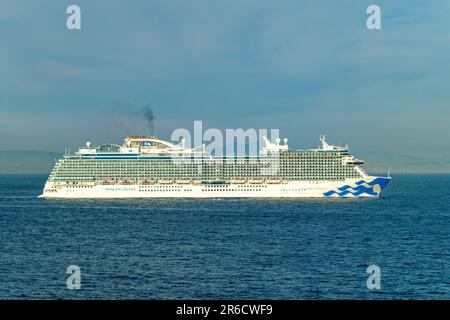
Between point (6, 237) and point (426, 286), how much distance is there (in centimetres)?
3576

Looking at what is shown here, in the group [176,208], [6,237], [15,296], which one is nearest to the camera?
[15,296]

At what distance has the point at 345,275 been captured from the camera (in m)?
32.6

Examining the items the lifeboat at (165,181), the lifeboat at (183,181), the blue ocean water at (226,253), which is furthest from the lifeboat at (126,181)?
the blue ocean water at (226,253)

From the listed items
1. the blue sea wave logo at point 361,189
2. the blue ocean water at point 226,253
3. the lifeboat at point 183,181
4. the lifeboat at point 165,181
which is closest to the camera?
the blue ocean water at point 226,253

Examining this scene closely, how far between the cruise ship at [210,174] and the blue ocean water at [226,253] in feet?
54.6

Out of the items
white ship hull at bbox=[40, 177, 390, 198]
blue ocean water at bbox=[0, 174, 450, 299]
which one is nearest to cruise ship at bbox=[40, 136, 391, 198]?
white ship hull at bbox=[40, 177, 390, 198]

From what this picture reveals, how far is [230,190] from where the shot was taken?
87.1 meters

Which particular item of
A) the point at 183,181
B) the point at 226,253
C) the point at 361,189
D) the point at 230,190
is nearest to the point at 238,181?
the point at 230,190

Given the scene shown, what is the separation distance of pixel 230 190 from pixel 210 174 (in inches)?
173

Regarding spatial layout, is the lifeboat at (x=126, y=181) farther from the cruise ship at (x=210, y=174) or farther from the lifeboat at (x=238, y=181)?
the lifeboat at (x=238, y=181)

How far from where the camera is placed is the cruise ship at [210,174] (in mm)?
85812

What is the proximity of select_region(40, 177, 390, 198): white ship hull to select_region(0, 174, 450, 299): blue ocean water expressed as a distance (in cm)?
1619
